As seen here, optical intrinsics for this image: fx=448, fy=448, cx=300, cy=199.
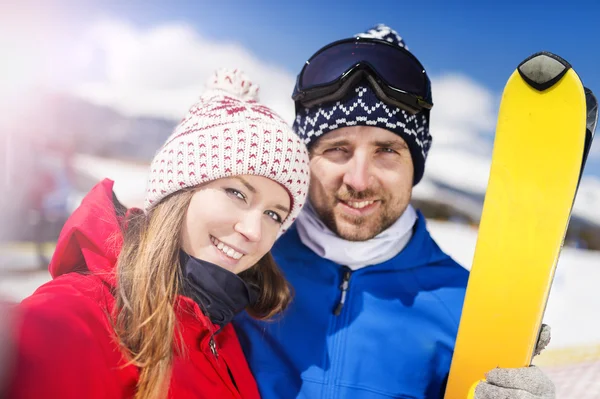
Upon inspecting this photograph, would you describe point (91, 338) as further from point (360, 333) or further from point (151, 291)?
point (360, 333)

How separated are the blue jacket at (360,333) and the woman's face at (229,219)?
0.50m

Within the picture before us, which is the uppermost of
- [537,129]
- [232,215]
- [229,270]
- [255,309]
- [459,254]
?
[537,129]

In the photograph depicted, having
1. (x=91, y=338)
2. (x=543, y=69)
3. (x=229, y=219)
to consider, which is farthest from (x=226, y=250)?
(x=543, y=69)

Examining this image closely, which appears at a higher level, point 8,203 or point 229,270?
point 8,203

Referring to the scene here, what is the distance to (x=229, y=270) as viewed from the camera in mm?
1551

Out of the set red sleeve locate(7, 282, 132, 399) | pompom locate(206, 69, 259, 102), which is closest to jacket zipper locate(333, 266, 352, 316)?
pompom locate(206, 69, 259, 102)

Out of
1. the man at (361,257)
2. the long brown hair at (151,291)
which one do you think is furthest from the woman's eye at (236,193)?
the man at (361,257)

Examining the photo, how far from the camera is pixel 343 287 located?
78.0 inches

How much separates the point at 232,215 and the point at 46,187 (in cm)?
776

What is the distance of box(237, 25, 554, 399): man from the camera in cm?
186

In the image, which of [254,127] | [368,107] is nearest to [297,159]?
[254,127]

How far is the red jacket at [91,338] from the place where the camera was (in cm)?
97

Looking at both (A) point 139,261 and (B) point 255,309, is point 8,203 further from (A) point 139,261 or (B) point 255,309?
(B) point 255,309

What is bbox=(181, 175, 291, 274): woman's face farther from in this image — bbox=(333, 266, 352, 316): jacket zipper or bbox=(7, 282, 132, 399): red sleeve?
bbox=(333, 266, 352, 316): jacket zipper
